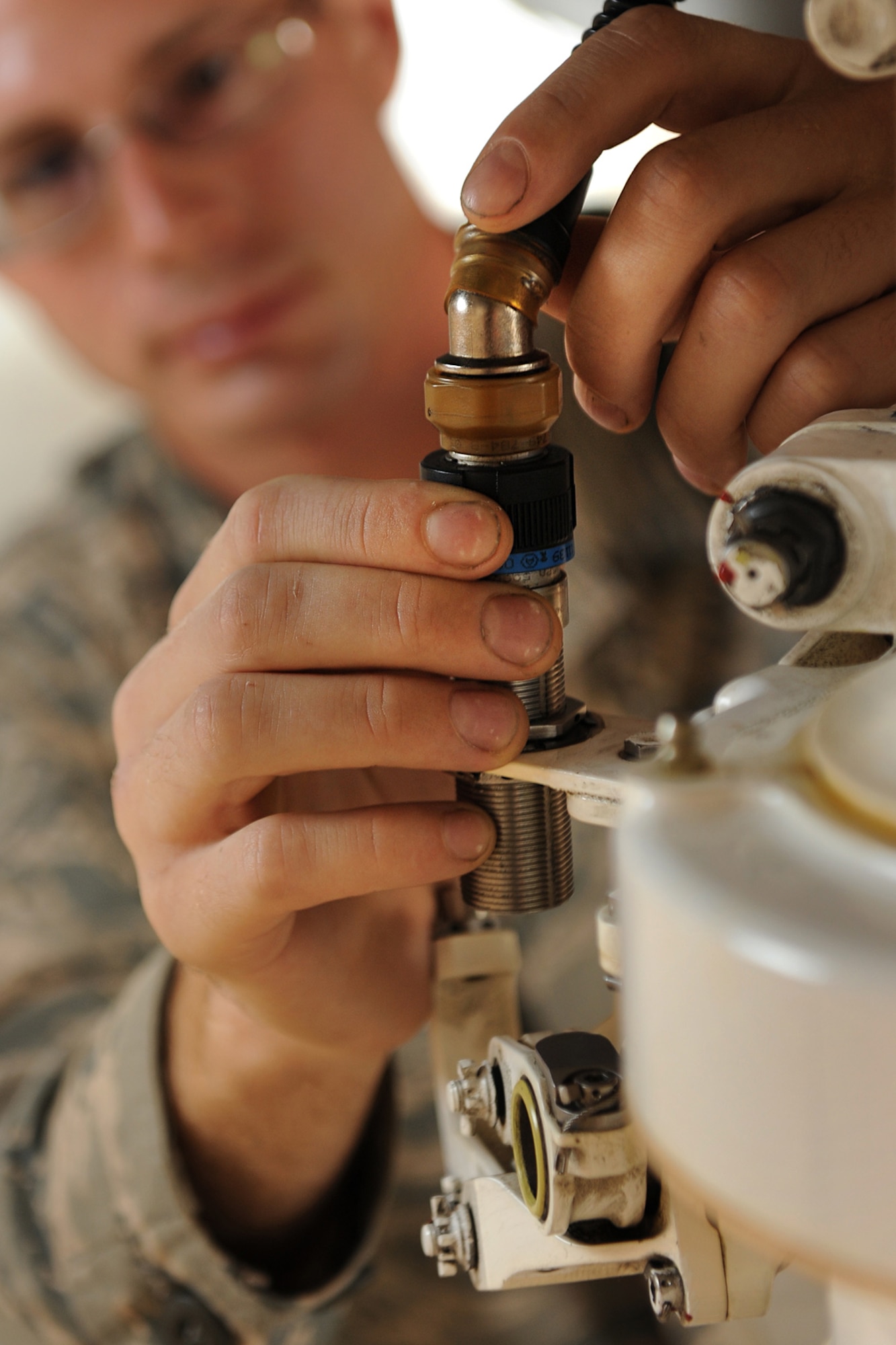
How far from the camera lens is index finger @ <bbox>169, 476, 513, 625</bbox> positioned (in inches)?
11.2

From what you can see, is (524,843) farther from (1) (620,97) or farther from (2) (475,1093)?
(1) (620,97)

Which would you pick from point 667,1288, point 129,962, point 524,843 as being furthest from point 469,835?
point 129,962

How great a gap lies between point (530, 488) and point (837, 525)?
68 mm

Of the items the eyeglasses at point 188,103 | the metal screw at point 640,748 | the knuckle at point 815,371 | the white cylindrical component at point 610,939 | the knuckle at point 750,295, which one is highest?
the eyeglasses at point 188,103

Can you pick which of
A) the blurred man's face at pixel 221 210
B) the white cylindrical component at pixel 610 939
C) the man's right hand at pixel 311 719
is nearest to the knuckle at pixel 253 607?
the man's right hand at pixel 311 719

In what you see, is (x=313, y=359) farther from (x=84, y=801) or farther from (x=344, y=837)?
(x=344, y=837)

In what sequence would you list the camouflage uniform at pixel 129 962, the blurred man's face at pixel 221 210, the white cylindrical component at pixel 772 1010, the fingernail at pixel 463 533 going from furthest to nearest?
the blurred man's face at pixel 221 210, the camouflage uniform at pixel 129 962, the fingernail at pixel 463 533, the white cylindrical component at pixel 772 1010

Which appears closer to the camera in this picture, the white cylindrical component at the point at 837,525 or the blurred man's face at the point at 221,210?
the white cylindrical component at the point at 837,525

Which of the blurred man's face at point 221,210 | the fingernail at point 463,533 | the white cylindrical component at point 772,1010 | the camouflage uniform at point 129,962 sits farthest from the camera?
the blurred man's face at point 221,210

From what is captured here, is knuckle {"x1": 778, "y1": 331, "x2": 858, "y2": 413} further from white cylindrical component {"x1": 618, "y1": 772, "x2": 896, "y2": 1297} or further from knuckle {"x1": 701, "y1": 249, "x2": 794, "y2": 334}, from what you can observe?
white cylindrical component {"x1": 618, "y1": 772, "x2": 896, "y2": 1297}

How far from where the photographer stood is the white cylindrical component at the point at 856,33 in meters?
0.22

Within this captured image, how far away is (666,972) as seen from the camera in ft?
0.60

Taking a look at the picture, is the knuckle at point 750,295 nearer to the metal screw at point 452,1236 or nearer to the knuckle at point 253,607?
the knuckle at point 253,607

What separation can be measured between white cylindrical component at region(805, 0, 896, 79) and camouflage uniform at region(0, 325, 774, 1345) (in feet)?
0.63
